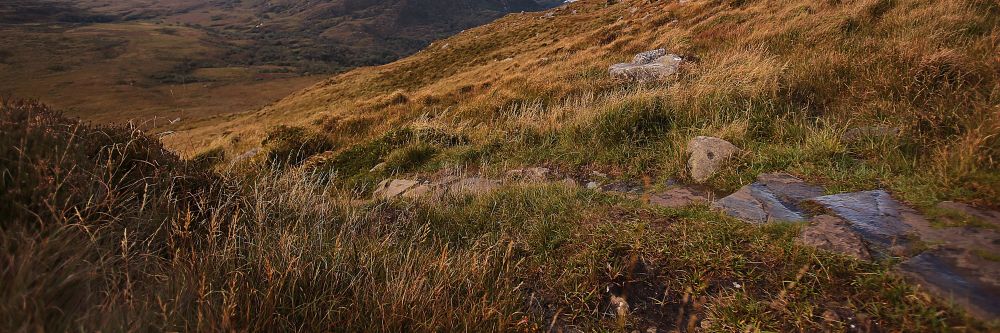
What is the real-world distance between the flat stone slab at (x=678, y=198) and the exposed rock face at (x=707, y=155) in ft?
1.49

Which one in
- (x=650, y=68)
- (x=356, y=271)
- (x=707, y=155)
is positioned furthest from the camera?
(x=650, y=68)

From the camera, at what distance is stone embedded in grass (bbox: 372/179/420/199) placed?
23.0 feet

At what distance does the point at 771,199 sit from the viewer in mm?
4371

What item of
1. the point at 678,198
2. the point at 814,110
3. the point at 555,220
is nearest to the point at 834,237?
the point at 678,198

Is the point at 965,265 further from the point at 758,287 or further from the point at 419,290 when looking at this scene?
the point at 419,290

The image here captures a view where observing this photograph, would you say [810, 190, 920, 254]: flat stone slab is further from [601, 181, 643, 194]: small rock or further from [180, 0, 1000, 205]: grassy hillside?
[601, 181, 643, 194]: small rock

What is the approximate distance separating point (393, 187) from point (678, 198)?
14.6ft

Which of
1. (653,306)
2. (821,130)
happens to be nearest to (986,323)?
(653,306)

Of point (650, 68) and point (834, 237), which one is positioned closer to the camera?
point (834, 237)

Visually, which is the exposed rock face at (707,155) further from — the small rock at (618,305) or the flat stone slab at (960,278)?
the small rock at (618,305)

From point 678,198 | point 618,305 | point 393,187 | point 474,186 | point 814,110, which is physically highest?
point 814,110

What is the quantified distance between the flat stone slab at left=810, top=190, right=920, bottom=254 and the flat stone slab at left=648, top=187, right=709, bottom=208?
3.26ft

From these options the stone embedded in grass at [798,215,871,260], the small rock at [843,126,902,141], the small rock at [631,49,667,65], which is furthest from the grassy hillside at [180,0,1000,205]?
the stone embedded in grass at [798,215,871,260]

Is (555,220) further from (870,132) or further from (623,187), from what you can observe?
(870,132)
